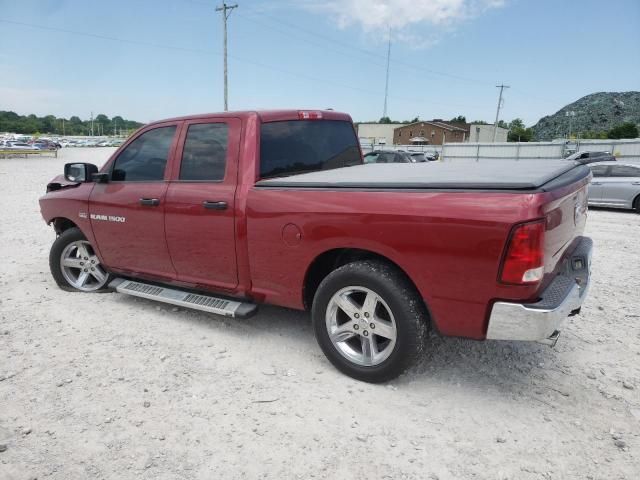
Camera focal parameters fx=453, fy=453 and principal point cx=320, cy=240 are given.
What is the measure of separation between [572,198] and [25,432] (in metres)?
3.62

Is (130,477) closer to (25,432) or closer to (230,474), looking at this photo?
(230,474)

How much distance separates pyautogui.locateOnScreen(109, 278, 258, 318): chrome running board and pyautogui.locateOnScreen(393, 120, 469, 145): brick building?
249ft

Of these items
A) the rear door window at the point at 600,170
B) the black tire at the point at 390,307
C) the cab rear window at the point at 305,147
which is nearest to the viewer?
the black tire at the point at 390,307

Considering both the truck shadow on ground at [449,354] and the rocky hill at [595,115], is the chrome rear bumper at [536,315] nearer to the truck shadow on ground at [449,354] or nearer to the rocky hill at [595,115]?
the truck shadow on ground at [449,354]

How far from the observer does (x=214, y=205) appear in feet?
11.7

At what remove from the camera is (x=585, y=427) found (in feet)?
8.70

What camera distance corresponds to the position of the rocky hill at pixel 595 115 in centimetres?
14925

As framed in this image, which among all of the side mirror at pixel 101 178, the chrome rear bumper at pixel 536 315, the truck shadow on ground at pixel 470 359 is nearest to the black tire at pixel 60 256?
the side mirror at pixel 101 178

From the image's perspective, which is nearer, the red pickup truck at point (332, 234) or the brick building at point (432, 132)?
the red pickup truck at point (332, 234)

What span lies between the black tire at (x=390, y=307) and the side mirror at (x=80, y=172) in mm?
2811

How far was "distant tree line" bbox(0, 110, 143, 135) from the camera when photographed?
12938 centimetres

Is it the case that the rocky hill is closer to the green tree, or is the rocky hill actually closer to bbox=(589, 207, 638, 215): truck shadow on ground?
the green tree

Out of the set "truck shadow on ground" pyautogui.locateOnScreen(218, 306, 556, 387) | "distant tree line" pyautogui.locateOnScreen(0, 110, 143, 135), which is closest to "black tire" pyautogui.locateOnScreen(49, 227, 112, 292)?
"truck shadow on ground" pyautogui.locateOnScreen(218, 306, 556, 387)

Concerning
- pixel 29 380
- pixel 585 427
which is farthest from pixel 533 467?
pixel 29 380
